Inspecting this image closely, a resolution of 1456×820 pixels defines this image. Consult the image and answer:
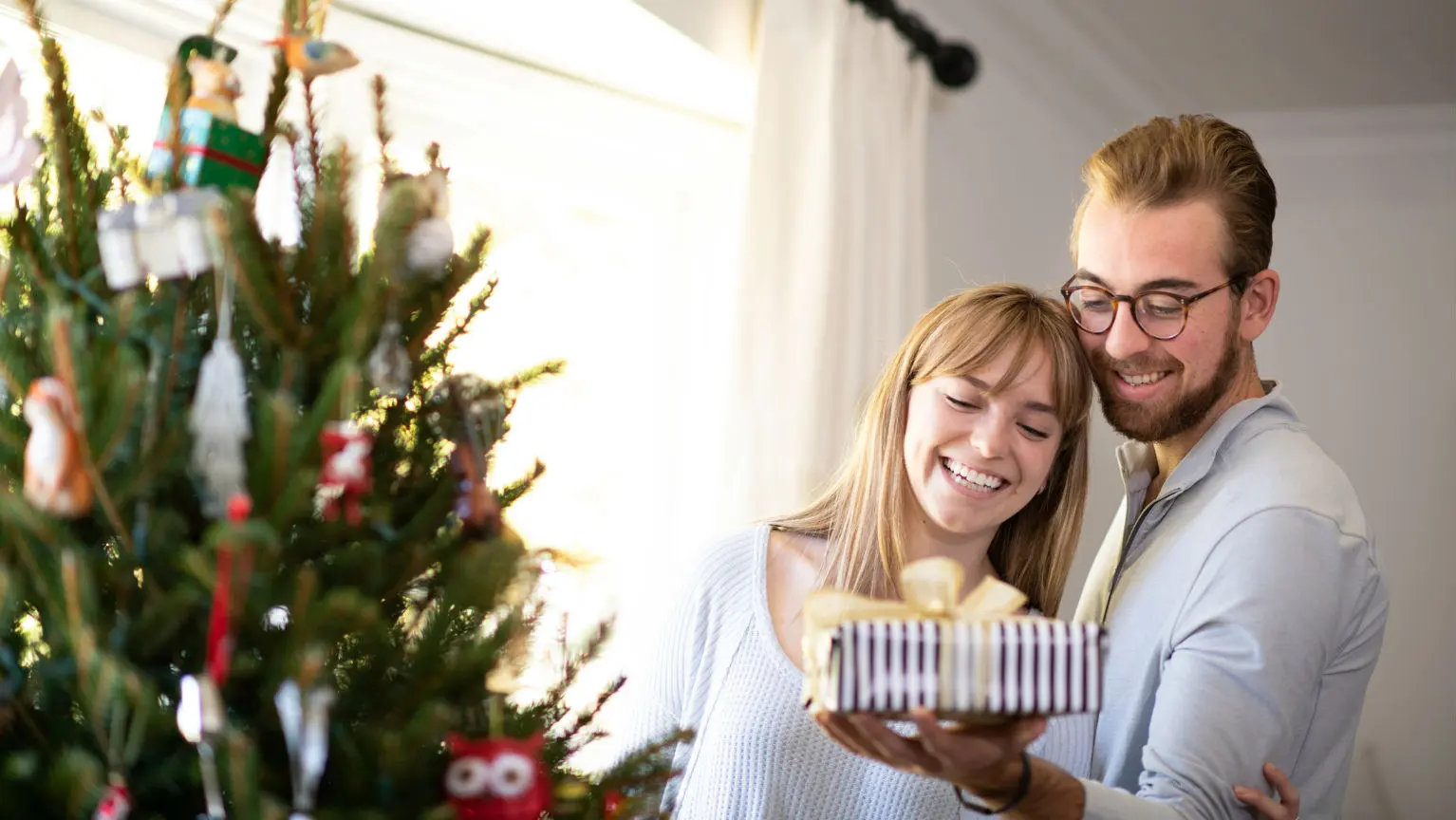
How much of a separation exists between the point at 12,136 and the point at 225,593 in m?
0.37

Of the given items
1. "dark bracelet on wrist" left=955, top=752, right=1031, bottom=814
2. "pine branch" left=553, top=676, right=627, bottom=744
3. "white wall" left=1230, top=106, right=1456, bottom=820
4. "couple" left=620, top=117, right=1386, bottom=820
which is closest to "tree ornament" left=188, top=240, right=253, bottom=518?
"pine branch" left=553, top=676, right=627, bottom=744

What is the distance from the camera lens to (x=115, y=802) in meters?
0.72

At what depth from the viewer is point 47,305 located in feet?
2.77

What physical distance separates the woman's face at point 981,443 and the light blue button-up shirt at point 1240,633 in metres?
0.22

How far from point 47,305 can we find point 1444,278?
4.13 m

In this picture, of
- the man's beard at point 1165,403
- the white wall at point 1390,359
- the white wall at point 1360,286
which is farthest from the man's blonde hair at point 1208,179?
the white wall at point 1390,359

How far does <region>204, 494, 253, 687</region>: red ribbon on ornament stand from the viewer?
74cm

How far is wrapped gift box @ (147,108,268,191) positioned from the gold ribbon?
550 mm

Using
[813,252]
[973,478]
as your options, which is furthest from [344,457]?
[813,252]

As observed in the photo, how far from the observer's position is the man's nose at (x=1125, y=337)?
67.7 inches

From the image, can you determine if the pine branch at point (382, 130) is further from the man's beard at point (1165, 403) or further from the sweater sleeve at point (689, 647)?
the man's beard at point (1165, 403)

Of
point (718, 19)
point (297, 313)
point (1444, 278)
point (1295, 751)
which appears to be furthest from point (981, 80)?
point (297, 313)

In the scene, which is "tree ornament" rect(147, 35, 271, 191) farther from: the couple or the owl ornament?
the couple

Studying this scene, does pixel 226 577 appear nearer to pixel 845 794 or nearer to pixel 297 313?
pixel 297 313
